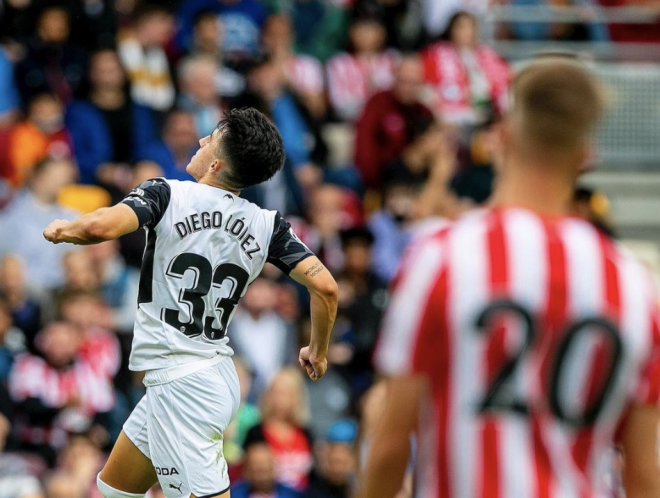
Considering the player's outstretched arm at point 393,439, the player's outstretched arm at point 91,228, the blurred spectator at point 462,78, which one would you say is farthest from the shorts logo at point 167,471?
the blurred spectator at point 462,78

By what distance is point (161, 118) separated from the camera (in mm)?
11016

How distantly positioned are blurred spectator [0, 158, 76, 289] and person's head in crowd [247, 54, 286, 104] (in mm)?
2629

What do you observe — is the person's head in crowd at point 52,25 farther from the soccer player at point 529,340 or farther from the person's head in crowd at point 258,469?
the soccer player at point 529,340

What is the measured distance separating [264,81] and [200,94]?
2.75ft

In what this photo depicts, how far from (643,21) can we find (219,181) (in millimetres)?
10329

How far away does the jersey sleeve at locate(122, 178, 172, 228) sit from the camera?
15.5 feet

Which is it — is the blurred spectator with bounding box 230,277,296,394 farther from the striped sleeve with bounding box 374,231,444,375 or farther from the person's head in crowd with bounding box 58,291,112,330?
the striped sleeve with bounding box 374,231,444,375

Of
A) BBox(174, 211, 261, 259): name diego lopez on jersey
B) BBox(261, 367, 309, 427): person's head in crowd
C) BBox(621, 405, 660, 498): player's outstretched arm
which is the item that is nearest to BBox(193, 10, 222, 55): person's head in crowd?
BBox(261, 367, 309, 427): person's head in crowd

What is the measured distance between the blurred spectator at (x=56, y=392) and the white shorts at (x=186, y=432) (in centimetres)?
375

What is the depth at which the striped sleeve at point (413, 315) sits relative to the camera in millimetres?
2938

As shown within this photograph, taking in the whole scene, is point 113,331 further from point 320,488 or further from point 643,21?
point 643,21

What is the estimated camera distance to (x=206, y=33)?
39.4 ft

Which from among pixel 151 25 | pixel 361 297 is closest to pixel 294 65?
pixel 151 25

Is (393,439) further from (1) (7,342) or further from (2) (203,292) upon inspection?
(1) (7,342)
